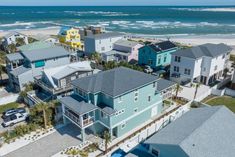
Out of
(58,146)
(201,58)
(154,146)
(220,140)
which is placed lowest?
(58,146)

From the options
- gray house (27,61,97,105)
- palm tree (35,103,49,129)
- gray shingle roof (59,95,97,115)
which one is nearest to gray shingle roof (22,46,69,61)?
gray house (27,61,97,105)

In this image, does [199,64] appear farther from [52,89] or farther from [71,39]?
[71,39]

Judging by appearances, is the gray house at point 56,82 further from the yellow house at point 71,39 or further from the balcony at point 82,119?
the yellow house at point 71,39

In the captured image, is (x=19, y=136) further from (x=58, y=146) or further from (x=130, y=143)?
(x=130, y=143)

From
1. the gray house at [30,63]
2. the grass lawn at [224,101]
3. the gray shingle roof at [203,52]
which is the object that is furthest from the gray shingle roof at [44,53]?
the grass lawn at [224,101]

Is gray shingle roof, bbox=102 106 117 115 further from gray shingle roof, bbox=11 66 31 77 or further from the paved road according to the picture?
gray shingle roof, bbox=11 66 31 77

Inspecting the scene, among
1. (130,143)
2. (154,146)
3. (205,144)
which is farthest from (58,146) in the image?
(205,144)

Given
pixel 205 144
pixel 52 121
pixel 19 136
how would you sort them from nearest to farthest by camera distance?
pixel 205 144 < pixel 19 136 < pixel 52 121
